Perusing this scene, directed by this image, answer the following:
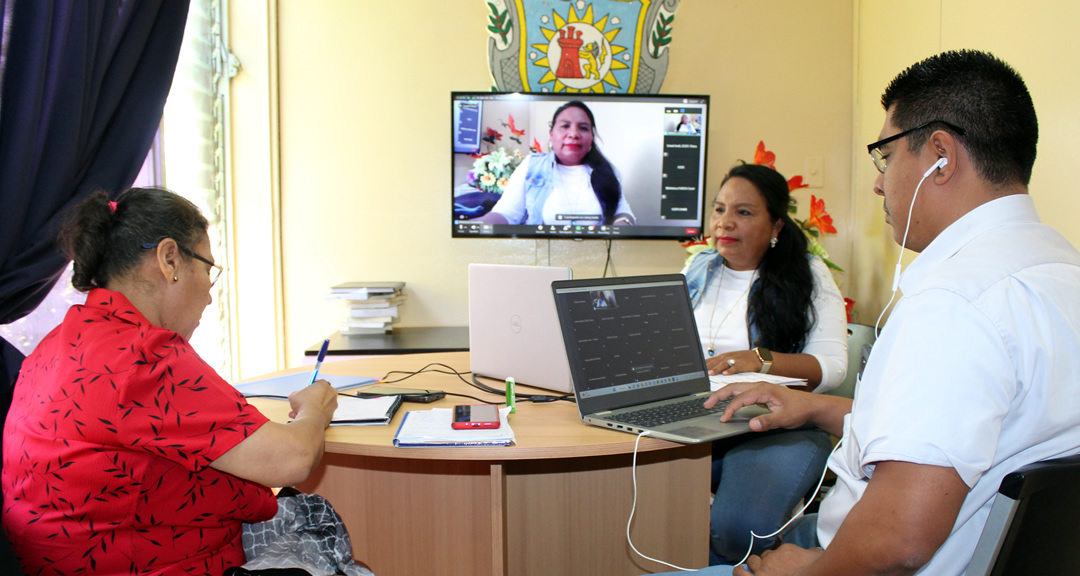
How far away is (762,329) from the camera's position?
2.20 meters

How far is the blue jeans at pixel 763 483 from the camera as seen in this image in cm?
170

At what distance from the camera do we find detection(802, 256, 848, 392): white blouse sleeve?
2.08 metres

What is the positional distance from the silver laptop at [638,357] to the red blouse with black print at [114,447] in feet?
2.18

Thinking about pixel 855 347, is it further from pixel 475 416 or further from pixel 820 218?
pixel 475 416

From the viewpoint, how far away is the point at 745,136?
3.46 metres

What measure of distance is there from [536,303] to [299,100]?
87.4 inches

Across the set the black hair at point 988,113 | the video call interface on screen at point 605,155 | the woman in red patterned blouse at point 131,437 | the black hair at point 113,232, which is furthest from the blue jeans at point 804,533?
the video call interface on screen at point 605,155

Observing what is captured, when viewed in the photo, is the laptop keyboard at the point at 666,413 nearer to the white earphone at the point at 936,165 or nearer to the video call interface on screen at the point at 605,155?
the white earphone at the point at 936,165

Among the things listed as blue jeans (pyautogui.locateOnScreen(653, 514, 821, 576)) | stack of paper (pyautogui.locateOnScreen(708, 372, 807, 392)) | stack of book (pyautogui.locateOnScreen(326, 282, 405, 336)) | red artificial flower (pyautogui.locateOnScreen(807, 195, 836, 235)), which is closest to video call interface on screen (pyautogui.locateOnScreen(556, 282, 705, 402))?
stack of paper (pyautogui.locateOnScreen(708, 372, 807, 392))

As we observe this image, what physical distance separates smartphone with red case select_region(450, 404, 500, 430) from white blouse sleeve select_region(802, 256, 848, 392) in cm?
108

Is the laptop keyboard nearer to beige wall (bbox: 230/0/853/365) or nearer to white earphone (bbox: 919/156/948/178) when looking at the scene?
white earphone (bbox: 919/156/948/178)

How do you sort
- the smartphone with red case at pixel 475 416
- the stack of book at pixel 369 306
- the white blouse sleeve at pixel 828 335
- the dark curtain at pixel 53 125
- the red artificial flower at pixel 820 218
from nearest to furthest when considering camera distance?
1. the smartphone with red case at pixel 475 416
2. the dark curtain at pixel 53 125
3. the white blouse sleeve at pixel 828 335
4. the red artificial flower at pixel 820 218
5. the stack of book at pixel 369 306

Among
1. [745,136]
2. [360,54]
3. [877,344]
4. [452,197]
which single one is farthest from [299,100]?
[877,344]

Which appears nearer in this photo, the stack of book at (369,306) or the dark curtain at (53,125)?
the dark curtain at (53,125)
